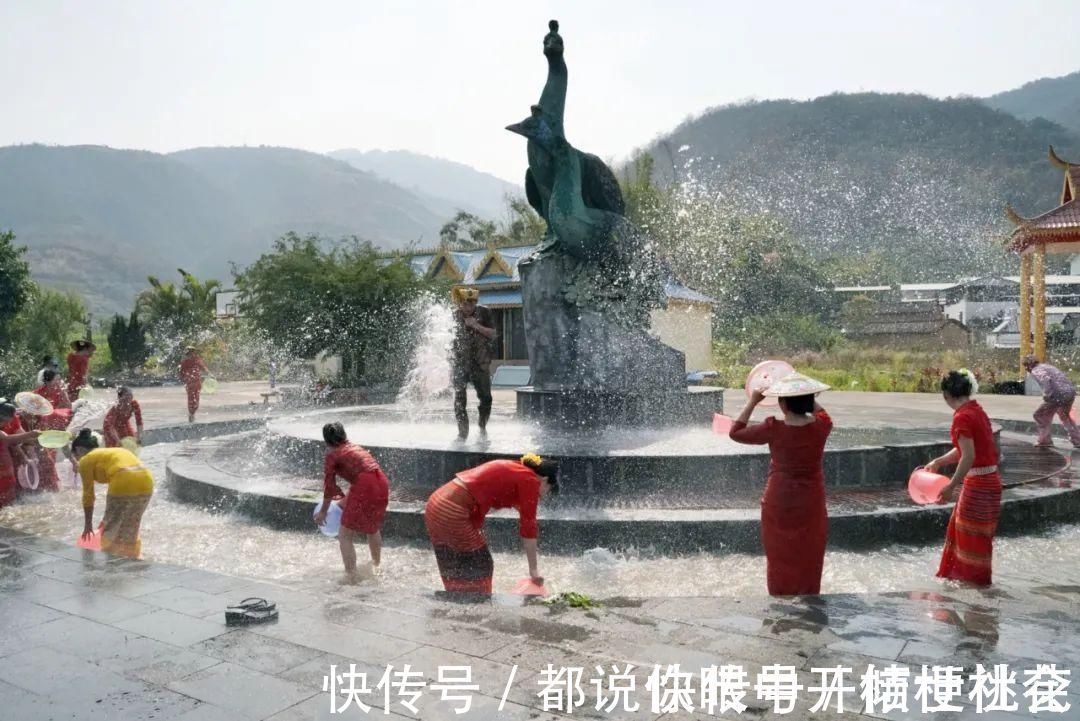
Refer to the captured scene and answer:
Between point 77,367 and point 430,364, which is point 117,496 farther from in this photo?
point 430,364

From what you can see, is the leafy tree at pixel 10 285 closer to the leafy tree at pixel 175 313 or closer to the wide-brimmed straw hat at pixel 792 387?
the leafy tree at pixel 175 313

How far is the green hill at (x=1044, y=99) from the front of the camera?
13275cm

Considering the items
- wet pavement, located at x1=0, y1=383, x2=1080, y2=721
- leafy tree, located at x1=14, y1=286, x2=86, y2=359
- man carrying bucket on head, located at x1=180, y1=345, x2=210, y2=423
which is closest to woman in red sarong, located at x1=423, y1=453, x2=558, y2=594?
wet pavement, located at x1=0, y1=383, x2=1080, y2=721

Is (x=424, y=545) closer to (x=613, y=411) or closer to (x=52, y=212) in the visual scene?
(x=613, y=411)

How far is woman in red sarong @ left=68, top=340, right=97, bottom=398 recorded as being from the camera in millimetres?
11211

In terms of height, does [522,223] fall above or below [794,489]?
A: above

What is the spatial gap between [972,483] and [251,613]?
3703mm

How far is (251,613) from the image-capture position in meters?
3.97

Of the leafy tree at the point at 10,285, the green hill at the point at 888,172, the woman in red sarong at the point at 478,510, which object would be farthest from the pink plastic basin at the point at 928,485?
the green hill at the point at 888,172

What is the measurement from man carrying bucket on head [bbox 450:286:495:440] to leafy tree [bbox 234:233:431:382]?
1582 centimetres

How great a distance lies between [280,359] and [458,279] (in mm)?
7717

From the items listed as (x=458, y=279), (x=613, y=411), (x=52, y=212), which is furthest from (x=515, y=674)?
(x=52, y=212)

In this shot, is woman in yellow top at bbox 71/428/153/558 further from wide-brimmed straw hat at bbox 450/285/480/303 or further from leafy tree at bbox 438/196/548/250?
leafy tree at bbox 438/196/548/250

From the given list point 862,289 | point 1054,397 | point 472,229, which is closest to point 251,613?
point 1054,397
